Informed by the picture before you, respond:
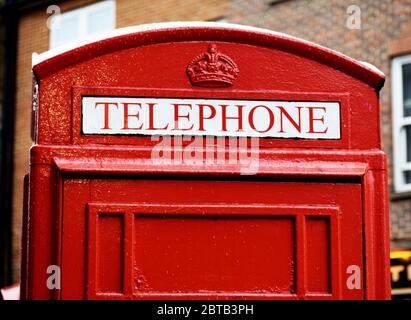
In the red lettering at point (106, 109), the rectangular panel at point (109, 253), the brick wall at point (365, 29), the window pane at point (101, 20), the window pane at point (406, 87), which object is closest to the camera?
the rectangular panel at point (109, 253)

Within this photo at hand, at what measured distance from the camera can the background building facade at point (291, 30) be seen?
11.6 m

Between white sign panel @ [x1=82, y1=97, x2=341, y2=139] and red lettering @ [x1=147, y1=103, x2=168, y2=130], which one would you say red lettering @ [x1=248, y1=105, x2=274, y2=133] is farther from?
red lettering @ [x1=147, y1=103, x2=168, y2=130]

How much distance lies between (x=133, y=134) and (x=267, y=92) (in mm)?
582

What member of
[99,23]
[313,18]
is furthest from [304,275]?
[99,23]

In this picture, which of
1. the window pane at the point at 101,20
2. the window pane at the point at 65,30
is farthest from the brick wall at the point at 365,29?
the window pane at the point at 65,30

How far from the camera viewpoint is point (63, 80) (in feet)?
12.1

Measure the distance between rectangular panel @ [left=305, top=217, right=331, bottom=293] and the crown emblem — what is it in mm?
672

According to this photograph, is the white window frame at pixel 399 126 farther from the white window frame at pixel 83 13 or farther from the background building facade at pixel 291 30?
the white window frame at pixel 83 13

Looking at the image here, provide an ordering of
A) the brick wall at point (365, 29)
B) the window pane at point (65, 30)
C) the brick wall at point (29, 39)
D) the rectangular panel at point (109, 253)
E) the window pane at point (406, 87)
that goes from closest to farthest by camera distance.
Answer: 1. the rectangular panel at point (109, 253)
2. the brick wall at point (365, 29)
3. the window pane at point (406, 87)
4. the brick wall at point (29, 39)
5. the window pane at point (65, 30)

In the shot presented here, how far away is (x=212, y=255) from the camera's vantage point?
3562 millimetres

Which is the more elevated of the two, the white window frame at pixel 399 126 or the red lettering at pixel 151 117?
the white window frame at pixel 399 126

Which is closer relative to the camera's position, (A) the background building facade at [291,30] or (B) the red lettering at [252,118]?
(B) the red lettering at [252,118]

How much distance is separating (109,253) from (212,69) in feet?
2.85

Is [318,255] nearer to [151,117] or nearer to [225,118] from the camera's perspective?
[225,118]
